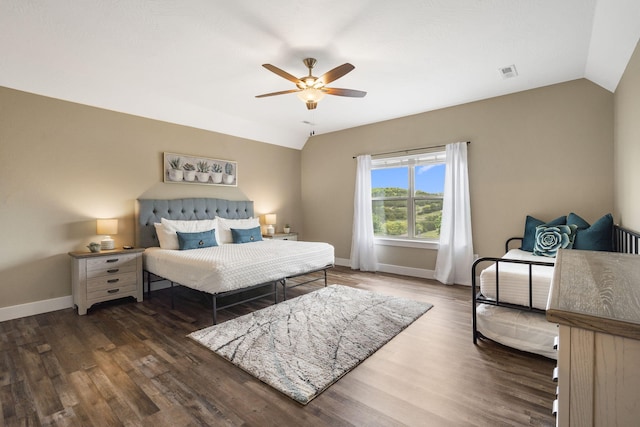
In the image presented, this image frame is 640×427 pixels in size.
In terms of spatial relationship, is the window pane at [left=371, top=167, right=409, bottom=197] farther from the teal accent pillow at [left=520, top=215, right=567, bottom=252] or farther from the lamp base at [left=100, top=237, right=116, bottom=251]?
the lamp base at [left=100, top=237, right=116, bottom=251]

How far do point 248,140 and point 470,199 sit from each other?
158 inches

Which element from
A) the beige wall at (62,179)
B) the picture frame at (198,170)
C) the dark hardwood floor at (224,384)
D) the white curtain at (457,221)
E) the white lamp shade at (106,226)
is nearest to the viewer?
the dark hardwood floor at (224,384)

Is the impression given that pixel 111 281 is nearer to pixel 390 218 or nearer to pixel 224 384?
pixel 224 384

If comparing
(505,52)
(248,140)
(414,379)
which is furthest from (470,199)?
(248,140)

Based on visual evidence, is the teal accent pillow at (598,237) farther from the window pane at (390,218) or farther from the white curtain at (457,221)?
the window pane at (390,218)

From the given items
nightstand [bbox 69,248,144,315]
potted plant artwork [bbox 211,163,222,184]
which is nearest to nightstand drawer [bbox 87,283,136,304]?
nightstand [bbox 69,248,144,315]

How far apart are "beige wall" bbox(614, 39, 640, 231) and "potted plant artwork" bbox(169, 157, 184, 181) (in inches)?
207

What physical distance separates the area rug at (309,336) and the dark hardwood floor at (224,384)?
0.10m

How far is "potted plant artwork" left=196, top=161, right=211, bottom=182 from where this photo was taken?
4.78 meters

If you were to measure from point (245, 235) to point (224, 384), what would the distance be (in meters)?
2.89

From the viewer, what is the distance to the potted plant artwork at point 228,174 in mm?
5139

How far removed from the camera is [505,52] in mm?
2918

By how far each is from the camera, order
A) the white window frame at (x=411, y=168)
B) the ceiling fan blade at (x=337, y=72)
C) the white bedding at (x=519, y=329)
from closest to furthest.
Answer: the white bedding at (x=519, y=329) → the ceiling fan blade at (x=337, y=72) → the white window frame at (x=411, y=168)

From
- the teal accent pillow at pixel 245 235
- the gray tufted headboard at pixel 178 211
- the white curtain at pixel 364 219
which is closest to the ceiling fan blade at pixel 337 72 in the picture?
the white curtain at pixel 364 219
